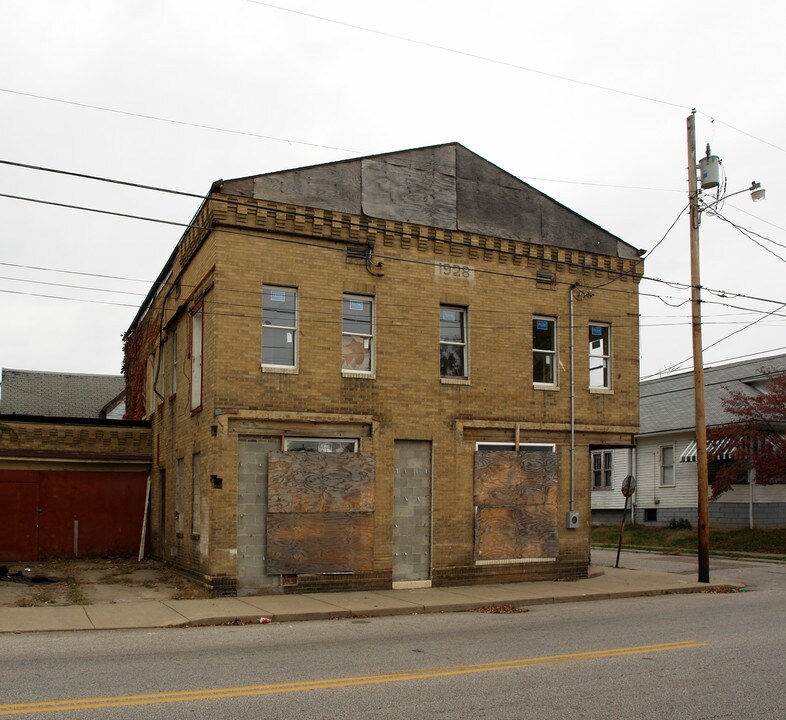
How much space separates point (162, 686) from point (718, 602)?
1154cm

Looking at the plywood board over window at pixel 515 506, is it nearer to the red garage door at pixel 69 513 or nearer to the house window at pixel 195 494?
the house window at pixel 195 494

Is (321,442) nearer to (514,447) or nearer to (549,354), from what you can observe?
(514,447)

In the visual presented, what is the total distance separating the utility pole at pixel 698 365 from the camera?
19109mm

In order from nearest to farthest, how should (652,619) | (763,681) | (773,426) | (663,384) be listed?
(763,681) < (652,619) < (773,426) < (663,384)

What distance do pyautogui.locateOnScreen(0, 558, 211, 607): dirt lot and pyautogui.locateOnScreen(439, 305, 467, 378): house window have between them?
669 centimetres

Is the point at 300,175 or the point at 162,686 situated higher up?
the point at 300,175

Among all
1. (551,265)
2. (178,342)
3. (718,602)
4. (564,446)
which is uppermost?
(551,265)

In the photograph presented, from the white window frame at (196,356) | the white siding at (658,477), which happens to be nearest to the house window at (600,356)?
the white window frame at (196,356)

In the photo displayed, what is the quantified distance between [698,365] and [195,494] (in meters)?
11.2

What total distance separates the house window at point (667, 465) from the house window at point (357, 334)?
22.3 meters

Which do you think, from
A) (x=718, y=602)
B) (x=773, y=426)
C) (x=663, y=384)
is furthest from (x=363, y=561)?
(x=663, y=384)

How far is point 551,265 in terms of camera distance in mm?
19953

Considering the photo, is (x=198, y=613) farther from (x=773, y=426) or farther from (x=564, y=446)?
(x=773, y=426)

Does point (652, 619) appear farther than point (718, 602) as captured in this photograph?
No
